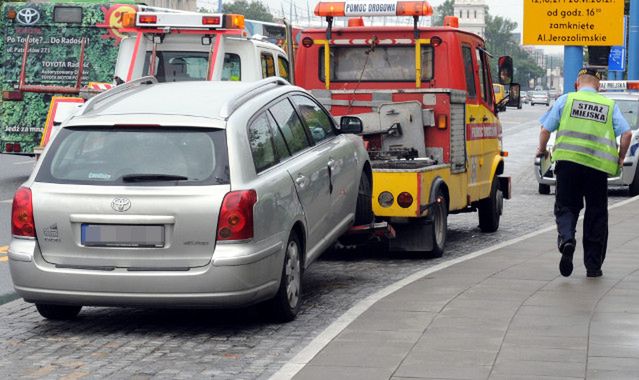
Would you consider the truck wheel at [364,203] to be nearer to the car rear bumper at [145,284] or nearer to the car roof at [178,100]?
the car roof at [178,100]

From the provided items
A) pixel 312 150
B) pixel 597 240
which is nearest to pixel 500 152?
pixel 597 240

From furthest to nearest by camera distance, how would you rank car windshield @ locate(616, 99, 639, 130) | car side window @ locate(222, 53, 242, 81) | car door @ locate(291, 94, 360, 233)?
car windshield @ locate(616, 99, 639, 130) → car side window @ locate(222, 53, 242, 81) → car door @ locate(291, 94, 360, 233)

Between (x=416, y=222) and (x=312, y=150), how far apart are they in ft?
10.6

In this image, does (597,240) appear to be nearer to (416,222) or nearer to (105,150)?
(416,222)

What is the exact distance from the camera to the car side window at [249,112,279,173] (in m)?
9.44

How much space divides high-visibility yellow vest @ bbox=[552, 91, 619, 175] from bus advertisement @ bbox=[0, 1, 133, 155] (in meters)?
10.8

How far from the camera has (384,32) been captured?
48.2 ft

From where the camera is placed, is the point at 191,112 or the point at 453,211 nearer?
the point at 191,112

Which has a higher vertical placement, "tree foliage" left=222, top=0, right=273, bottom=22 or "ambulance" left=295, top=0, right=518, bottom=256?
"ambulance" left=295, top=0, right=518, bottom=256


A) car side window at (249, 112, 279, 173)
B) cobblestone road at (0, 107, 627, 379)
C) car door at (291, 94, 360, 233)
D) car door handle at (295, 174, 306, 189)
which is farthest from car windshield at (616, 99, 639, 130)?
car side window at (249, 112, 279, 173)

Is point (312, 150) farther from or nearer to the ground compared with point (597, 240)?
farther from the ground

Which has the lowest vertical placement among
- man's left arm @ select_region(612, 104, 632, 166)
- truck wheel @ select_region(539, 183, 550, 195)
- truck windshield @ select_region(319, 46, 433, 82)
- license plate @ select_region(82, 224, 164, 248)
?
truck wheel @ select_region(539, 183, 550, 195)

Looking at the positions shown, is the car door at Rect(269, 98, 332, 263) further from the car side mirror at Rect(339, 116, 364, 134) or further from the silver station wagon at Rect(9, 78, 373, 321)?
the car side mirror at Rect(339, 116, 364, 134)

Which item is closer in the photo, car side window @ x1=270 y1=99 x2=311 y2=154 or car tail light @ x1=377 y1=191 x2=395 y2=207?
car side window @ x1=270 y1=99 x2=311 y2=154
